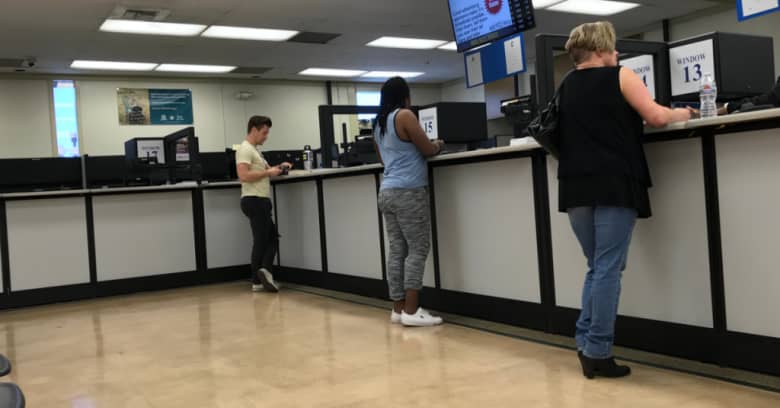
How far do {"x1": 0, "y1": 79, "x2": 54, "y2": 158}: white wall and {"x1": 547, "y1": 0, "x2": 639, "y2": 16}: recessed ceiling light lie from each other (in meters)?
7.47

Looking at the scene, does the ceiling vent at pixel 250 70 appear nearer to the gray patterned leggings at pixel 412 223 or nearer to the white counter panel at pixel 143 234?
the white counter panel at pixel 143 234

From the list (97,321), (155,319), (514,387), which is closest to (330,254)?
(155,319)

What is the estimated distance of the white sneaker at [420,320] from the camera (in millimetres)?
3666

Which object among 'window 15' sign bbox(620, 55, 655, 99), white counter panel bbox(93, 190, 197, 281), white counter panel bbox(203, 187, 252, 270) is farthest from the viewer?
white counter panel bbox(203, 187, 252, 270)

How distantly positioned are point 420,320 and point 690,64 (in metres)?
1.85

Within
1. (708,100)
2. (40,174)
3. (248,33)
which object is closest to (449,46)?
(248,33)

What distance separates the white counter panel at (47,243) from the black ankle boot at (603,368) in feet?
15.0

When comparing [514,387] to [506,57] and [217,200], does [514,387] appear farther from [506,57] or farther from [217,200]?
[217,200]

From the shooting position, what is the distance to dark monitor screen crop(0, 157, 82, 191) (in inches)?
236

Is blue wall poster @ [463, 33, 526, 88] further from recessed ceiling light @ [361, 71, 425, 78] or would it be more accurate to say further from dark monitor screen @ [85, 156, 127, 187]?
recessed ceiling light @ [361, 71, 425, 78]

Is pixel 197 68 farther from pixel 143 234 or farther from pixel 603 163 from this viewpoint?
pixel 603 163

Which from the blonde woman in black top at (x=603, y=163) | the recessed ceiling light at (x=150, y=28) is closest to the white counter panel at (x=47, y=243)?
the recessed ceiling light at (x=150, y=28)

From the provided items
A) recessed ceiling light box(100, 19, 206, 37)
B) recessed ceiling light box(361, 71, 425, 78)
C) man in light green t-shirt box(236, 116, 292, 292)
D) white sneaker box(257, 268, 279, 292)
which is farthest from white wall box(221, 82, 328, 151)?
white sneaker box(257, 268, 279, 292)

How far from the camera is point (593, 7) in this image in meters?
8.23
